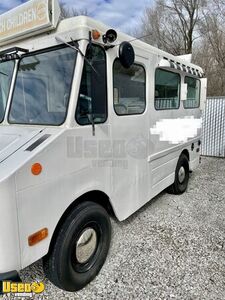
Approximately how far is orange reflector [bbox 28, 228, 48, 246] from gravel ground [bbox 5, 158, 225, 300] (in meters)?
0.83

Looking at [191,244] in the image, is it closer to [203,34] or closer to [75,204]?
[75,204]

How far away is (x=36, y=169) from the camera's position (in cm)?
171

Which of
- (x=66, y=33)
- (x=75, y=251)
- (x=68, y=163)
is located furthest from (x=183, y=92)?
(x=75, y=251)

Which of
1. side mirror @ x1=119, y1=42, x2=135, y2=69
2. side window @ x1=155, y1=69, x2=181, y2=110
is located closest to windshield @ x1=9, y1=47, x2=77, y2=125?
side mirror @ x1=119, y1=42, x2=135, y2=69

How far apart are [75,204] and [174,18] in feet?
56.6

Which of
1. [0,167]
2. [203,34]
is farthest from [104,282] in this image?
[203,34]

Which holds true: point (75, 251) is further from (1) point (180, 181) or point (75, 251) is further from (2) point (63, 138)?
(1) point (180, 181)

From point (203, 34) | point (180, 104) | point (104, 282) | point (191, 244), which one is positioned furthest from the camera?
point (203, 34)

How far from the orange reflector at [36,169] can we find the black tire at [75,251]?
0.59 meters

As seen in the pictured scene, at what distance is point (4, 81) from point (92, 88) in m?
1.02

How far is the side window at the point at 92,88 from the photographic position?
2.06 m

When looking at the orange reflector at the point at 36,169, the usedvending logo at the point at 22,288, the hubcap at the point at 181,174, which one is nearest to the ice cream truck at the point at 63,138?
the orange reflector at the point at 36,169

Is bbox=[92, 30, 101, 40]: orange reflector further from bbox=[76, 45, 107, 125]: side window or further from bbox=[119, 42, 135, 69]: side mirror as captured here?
bbox=[119, 42, 135, 69]: side mirror

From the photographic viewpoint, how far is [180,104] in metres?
4.18
